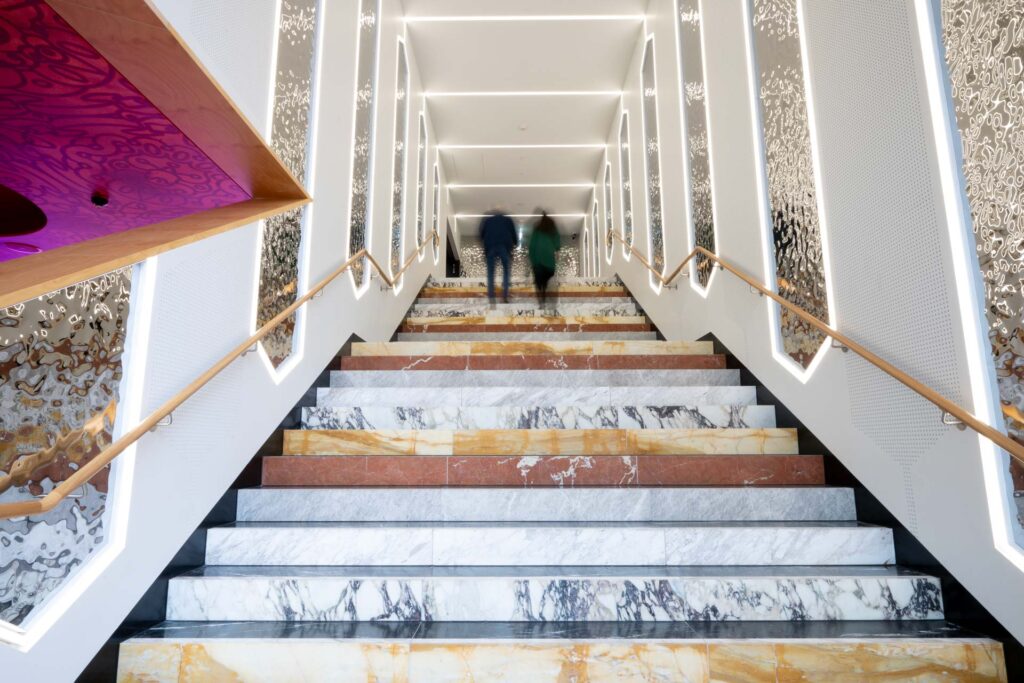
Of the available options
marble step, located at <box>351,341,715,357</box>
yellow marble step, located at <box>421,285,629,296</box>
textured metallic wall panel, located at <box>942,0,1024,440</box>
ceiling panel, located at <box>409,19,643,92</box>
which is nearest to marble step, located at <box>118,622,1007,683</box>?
textured metallic wall panel, located at <box>942,0,1024,440</box>

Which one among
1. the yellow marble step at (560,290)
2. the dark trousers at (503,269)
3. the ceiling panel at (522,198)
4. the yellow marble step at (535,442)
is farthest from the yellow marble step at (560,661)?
the ceiling panel at (522,198)

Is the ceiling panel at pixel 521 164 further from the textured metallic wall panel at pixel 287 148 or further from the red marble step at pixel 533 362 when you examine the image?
the textured metallic wall panel at pixel 287 148

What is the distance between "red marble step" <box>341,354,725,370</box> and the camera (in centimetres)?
421

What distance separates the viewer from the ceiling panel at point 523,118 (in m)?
8.85

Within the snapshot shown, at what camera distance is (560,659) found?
1924 millimetres

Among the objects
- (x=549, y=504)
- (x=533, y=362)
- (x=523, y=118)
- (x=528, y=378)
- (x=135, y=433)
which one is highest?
(x=523, y=118)

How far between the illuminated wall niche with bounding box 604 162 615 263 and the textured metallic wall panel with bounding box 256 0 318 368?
6565 mm

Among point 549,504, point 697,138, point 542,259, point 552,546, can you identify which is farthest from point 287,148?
point 542,259

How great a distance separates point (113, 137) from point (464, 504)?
2.32 metres

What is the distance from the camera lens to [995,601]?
1.97 meters

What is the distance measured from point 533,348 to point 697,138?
2.10 metres

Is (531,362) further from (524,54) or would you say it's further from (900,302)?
(524,54)

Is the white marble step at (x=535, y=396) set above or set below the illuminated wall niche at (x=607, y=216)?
below

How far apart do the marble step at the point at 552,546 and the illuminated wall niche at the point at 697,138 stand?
8.23 ft
